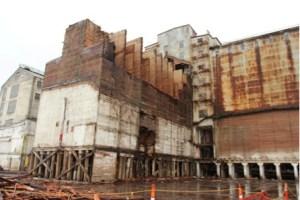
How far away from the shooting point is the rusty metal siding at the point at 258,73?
118 ft

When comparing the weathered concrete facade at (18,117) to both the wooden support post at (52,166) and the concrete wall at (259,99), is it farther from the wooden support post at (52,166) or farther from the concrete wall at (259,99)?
the concrete wall at (259,99)

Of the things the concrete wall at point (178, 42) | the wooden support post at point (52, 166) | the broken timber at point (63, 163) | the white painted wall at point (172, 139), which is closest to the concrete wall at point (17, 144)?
the broken timber at point (63, 163)

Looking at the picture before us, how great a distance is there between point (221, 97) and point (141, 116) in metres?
15.8

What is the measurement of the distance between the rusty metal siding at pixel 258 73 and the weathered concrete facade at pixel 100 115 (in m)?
11.6

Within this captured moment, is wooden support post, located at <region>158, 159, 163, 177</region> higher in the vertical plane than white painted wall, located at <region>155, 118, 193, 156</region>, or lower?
lower

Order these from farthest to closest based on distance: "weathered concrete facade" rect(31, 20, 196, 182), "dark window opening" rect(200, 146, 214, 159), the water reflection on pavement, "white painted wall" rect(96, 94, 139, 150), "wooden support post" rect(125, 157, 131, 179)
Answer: "dark window opening" rect(200, 146, 214, 159) < "wooden support post" rect(125, 157, 131, 179) < "white painted wall" rect(96, 94, 139, 150) < "weathered concrete facade" rect(31, 20, 196, 182) < the water reflection on pavement

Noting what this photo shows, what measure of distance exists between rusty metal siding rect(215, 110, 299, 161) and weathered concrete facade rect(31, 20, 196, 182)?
8893mm

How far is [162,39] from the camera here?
49719 millimetres

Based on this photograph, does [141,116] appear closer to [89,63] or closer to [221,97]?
[89,63]

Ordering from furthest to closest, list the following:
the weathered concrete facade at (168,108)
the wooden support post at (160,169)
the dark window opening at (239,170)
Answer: the dark window opening at (239,170) → the wooden support post at (160,169) → the weathered concrete facade at (168,108)

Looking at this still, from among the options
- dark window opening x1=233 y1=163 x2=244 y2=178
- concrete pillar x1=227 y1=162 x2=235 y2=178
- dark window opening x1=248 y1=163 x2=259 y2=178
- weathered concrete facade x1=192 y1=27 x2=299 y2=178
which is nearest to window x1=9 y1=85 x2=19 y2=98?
weathered concrete facade x1=192 y1=27 x2=299 y2=178

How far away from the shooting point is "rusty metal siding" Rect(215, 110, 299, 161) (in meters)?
34.0

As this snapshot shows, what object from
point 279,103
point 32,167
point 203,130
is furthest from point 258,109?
point 32,167

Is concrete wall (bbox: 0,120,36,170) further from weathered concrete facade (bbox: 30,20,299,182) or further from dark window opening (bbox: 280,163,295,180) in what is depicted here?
dark window opening (bbox: 280,163,295,180)
